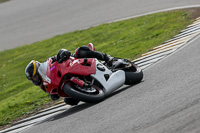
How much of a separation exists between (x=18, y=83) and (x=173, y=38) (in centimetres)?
590

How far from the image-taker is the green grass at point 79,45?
1180 centimetres

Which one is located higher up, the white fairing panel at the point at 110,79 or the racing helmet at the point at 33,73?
the racing helmet at the point at 33,73

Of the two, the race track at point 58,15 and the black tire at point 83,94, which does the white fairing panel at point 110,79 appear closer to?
the black tire at point 83,94

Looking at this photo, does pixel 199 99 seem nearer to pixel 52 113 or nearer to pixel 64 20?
pixel 52 113

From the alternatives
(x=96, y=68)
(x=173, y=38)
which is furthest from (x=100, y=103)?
(x=173, y=38)

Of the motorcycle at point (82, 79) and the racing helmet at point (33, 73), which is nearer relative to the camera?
the motorcycle at point (82, 79)

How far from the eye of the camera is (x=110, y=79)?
860cm

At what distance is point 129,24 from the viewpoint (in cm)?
1686

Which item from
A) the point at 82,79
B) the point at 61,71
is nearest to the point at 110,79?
the point at 82,79

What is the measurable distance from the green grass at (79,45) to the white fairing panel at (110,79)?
297 centimetres

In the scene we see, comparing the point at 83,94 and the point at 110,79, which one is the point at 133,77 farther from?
the point at 83,94

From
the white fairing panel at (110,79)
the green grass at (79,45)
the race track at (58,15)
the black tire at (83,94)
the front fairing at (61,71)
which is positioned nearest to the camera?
the black tire at (83,94)

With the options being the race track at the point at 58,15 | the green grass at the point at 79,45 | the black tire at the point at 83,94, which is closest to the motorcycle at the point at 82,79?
the black tire at the point at 83,94

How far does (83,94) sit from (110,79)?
86 centimetres
